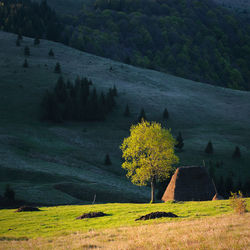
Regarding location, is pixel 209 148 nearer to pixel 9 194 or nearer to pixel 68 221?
pixel 9 194

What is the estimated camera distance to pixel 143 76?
5945 inches

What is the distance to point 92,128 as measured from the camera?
99750 mm

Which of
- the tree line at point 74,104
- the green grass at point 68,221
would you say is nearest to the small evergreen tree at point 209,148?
the tree line at point 74,104

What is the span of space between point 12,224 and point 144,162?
68.0 ft

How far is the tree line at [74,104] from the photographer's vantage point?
102 meters

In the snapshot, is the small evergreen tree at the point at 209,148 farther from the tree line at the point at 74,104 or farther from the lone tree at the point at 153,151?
the lone tree at the point at 153,151

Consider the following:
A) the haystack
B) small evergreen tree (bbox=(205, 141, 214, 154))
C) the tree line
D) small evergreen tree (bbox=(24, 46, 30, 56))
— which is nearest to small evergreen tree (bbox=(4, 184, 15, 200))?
the haystack

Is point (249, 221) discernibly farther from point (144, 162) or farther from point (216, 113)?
point (216, 113)

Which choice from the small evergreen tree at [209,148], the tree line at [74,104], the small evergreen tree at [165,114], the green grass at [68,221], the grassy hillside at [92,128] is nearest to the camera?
the green grass at [68,221]

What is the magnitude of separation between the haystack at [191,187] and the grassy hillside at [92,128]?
11.0 meters

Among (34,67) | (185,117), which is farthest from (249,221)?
(34,67)

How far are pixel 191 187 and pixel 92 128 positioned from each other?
6282 cm

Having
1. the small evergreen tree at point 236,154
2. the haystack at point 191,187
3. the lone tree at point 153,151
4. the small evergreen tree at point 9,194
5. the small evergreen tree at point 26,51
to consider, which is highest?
the small evergreen tree at point 26,51

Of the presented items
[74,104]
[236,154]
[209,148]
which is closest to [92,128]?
[74,104]
